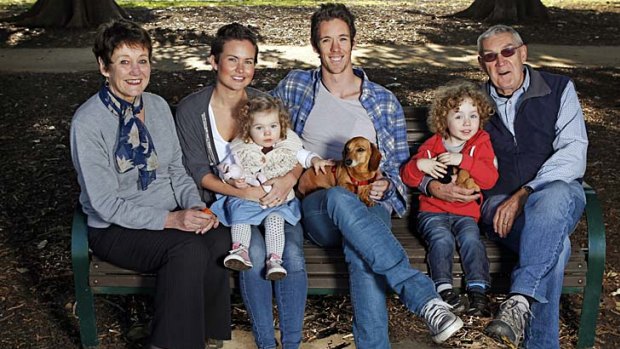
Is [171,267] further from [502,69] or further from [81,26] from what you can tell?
[81,26]

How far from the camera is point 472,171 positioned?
4559 millimetres

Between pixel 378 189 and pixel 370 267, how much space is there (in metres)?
0.60

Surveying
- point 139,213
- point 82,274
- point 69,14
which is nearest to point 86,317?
point 82,274

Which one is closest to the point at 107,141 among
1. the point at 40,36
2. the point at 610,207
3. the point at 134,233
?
the point at 134,233

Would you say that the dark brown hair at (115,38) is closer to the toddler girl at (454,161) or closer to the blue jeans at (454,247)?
the toddler girl at (454,161)

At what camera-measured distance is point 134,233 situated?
4.22 metres

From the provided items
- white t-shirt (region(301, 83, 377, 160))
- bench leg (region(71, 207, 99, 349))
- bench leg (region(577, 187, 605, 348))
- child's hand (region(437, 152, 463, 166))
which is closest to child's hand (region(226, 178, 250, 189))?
white t-shirt (region(301, 83, 377, 160))

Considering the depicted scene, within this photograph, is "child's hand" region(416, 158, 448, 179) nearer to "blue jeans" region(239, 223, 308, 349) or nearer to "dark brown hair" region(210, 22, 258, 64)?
"blue jeans" region(239, 223, 308, 349)

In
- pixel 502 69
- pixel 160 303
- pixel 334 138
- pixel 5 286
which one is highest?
pixel 502 69

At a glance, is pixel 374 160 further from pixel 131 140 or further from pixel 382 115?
pixel 131 140

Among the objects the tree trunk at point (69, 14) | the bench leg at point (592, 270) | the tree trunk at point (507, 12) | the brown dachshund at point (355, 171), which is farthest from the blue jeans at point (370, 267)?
the tree trunk at point (507, 12)

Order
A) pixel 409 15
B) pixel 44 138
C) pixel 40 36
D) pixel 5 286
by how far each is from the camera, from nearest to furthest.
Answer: pixel 5 286 < pixel 44 138 < pixel 40 36 < pixel 409 15

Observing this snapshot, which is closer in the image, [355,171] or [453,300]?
[453,300]

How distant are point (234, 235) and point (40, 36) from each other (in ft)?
37.6
